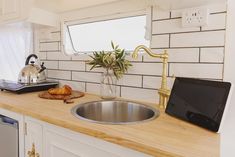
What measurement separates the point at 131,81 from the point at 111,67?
166mm

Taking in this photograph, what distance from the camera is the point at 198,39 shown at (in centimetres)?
103

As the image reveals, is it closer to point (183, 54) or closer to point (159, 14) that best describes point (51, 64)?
point (159, 14)

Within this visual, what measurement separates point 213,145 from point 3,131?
3.81ft

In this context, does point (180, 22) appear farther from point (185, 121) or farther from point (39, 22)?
point (39, 22)

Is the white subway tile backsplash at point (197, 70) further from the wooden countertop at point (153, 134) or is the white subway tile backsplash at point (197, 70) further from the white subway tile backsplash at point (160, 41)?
the wooden countertop at point (153, 134)

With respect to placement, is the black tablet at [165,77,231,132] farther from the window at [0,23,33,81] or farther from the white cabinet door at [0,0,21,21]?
the window at [0,23,33,81]

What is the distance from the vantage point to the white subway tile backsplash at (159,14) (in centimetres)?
113

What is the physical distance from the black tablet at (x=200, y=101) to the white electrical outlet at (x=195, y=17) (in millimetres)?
307

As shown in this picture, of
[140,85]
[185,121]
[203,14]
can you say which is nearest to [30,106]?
[140,85]

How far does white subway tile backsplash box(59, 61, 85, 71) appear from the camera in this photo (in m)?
1.54

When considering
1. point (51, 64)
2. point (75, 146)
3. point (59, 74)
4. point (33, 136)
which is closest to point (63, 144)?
point (75, 146)

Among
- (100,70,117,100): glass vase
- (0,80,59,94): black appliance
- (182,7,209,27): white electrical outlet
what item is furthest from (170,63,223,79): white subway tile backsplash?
(0,80,59,94): black appliance

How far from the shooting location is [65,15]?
1629mm

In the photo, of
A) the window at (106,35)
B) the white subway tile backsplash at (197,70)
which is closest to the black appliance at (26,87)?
the window at (106,35)
